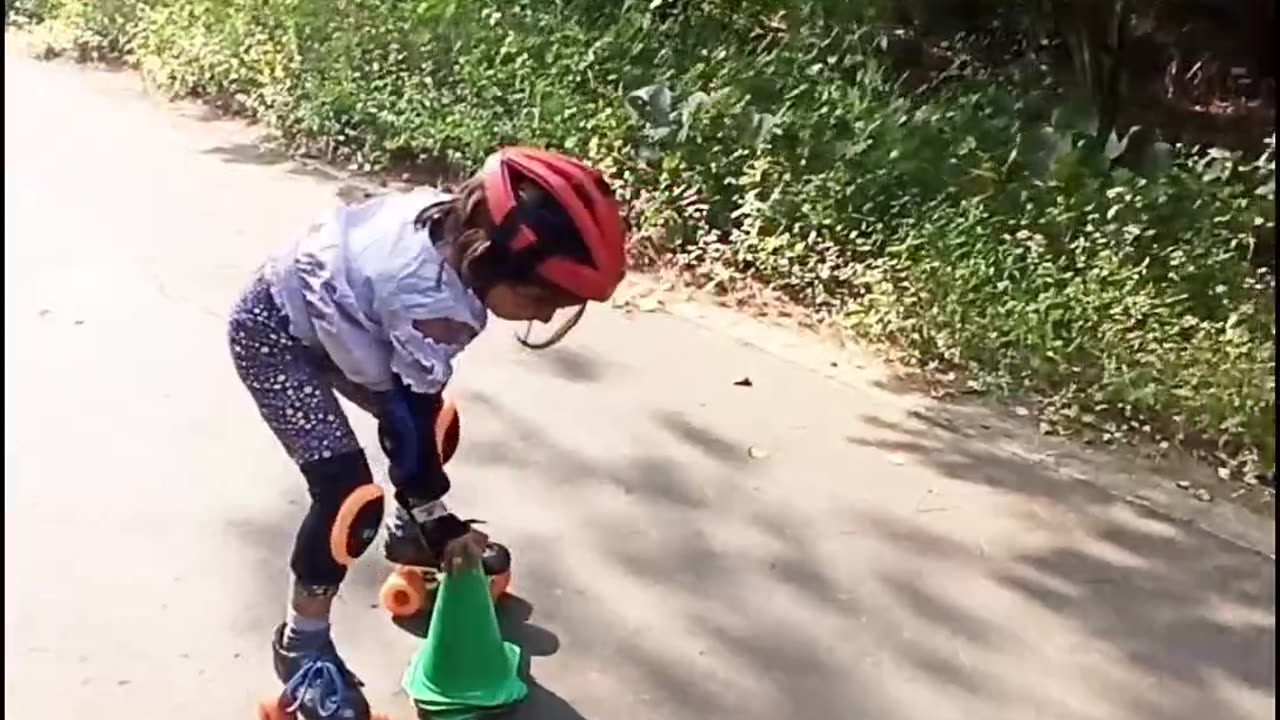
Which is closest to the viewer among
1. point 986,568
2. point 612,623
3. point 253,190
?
point 612,623

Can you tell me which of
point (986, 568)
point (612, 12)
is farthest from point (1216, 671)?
point (612, 12)

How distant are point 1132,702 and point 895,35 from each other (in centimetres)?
374

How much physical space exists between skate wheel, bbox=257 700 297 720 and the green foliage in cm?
203

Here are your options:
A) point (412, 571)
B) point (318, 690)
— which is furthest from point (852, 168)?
point (318, 690)

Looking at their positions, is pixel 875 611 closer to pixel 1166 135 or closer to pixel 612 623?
pixel 612 623

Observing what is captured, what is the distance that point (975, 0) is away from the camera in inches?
243

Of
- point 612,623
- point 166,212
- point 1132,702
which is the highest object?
point 1132,702

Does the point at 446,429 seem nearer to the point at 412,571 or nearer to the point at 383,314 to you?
the point at 412,571

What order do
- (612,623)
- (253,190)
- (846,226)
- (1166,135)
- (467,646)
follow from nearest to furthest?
1. (467,646)
2. (612,623)
3. (846,226)
4. (1166,135)
5. (253,190)

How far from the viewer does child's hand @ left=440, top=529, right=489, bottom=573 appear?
108 inches

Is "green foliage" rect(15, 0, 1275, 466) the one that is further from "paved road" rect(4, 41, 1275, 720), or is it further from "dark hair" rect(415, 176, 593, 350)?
"dark hair" rect(415, 176, 593, 350)

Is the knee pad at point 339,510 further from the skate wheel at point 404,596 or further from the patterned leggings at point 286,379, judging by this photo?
the skate wheel at point 404,596

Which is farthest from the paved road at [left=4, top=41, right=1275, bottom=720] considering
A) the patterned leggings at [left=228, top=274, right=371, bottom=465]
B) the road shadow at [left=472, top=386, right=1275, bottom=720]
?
the patterned leggings at [left=228, top=274, right=371, bottom=465]

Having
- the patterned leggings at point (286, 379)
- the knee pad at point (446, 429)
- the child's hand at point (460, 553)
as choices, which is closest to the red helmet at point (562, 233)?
the patterned leggings at point (286, 379)
